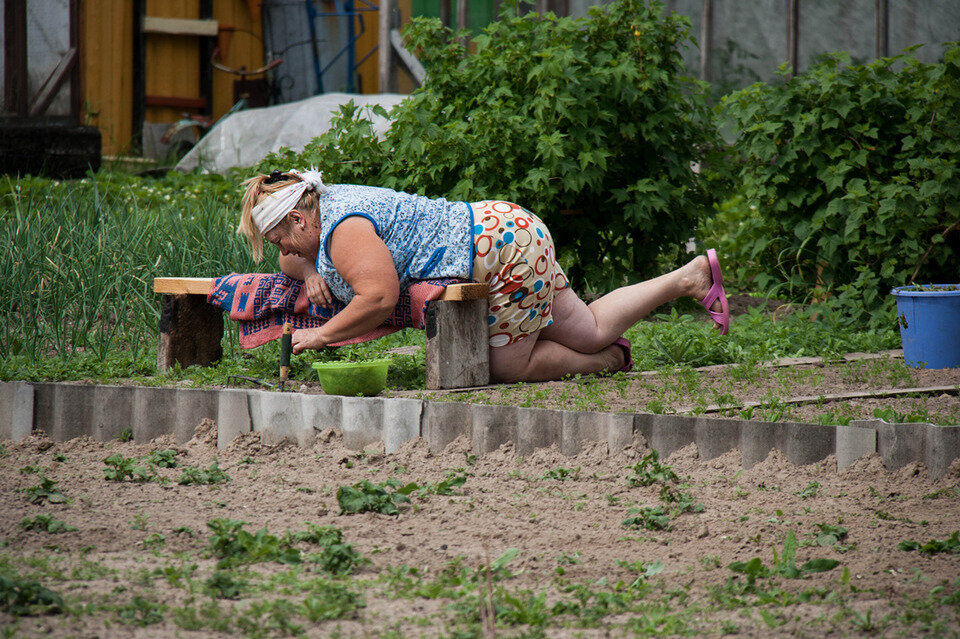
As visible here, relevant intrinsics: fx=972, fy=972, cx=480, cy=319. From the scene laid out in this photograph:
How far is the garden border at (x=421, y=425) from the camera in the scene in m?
2.80

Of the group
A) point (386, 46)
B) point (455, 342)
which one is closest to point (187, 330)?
point (455, 342)

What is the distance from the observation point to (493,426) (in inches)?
125

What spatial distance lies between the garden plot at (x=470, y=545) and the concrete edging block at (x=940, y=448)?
38 millimetres

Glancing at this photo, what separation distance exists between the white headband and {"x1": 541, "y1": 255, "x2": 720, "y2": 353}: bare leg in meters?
1.08

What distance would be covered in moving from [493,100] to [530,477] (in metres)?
2.62

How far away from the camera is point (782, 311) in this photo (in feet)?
18.6

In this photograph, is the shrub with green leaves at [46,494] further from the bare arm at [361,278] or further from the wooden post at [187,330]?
the wooden post at [187,330]

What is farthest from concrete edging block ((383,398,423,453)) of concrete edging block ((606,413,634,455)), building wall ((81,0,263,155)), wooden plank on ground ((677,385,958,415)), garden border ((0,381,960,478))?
building wall ((81,0,263,155))

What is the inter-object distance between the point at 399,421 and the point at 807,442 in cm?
130

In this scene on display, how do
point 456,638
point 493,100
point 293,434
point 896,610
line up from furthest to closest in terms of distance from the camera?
point 493,100, point 293,434, point 896,610, point 456,638

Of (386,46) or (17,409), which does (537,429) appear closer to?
(17,409)

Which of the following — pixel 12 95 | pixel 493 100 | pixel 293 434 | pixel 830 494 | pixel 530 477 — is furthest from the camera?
pixel 12 95

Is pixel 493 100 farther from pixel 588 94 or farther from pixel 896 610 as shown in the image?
pixel 896 610

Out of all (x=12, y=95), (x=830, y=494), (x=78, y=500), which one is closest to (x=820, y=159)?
(x=830, y=494)
